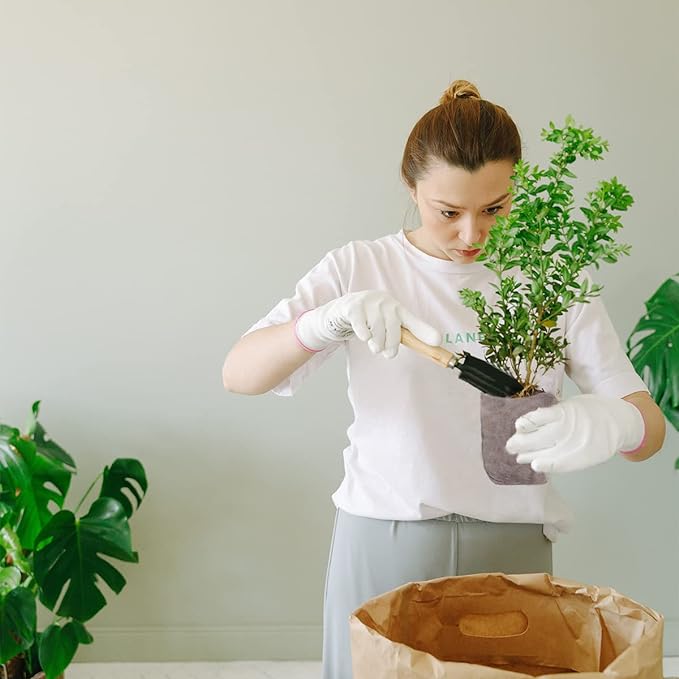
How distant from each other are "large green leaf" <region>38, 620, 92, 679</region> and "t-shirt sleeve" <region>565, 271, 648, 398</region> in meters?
1.44

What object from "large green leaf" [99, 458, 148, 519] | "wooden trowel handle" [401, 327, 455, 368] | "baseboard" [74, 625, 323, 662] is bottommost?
"baseboard" [74, 625, 323, 662]

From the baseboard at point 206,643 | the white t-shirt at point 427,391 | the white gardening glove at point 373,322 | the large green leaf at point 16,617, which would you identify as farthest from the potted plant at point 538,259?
the baseboard at point 206,643

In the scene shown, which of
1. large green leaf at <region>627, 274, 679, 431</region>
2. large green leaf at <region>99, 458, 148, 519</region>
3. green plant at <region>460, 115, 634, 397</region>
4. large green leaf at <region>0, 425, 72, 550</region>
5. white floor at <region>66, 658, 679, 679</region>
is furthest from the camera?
white floor at <region>66, 658, 679, 679</region>

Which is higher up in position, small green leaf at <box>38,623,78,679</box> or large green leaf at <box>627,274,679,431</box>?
large green leaf at <box>627,274,679,431</box>

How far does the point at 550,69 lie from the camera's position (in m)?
2.33

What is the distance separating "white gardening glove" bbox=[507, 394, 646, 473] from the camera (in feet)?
3.37

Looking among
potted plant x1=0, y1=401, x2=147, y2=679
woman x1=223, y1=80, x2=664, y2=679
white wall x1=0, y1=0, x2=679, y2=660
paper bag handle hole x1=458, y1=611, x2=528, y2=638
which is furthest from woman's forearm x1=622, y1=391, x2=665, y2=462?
potted plant x1=0, y1=401, x2=147, y2=679

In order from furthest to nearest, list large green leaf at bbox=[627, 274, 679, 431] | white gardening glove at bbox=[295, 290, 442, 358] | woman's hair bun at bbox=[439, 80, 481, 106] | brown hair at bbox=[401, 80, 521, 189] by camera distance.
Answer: large green leaf at bbox=[627, 274, 679, 431] < woman's hair bun at bbox=[439, 80, 481, 106] < brown hair at bbox=[401, 80, 521, 189] < white gardening glove at bbox=[295, 290, 442, 358]

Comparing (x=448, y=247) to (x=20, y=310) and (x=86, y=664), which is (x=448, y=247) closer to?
(x=20, y=310)

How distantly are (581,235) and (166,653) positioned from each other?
6.51 ft

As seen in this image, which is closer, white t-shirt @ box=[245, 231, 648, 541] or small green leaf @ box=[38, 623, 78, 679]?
white t-shirt @ box=[245, 231, 648, 541]

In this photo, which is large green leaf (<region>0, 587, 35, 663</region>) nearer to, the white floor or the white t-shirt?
the white floor

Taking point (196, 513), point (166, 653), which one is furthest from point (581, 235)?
point (166, 653)

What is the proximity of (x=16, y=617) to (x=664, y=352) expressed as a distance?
163cm
